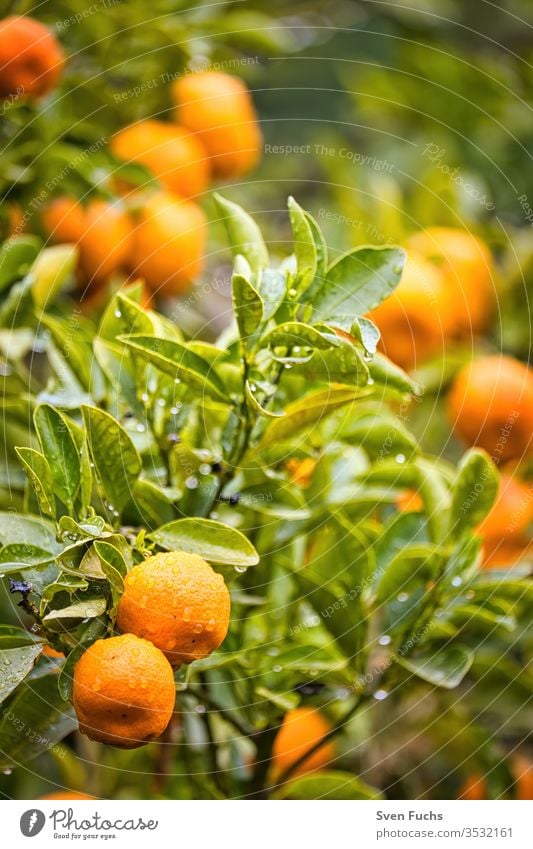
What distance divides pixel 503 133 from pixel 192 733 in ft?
3.07

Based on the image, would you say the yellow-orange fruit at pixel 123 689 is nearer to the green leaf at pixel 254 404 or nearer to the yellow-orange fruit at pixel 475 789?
the green leaf at pixel 254 404

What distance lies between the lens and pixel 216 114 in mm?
957

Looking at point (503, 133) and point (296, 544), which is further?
point (503, 133)

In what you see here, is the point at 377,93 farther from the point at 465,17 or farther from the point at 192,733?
the point at 192,733

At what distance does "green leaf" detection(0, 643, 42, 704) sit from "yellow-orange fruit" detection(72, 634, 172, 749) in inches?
1.5

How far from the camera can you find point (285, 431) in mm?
594

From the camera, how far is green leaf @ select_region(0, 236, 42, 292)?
72 cm

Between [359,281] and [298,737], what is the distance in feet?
1.36

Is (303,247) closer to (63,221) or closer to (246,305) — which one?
(246,305)

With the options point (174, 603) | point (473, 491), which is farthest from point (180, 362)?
point (473, 491)

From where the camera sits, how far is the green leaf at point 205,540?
0.53 m
